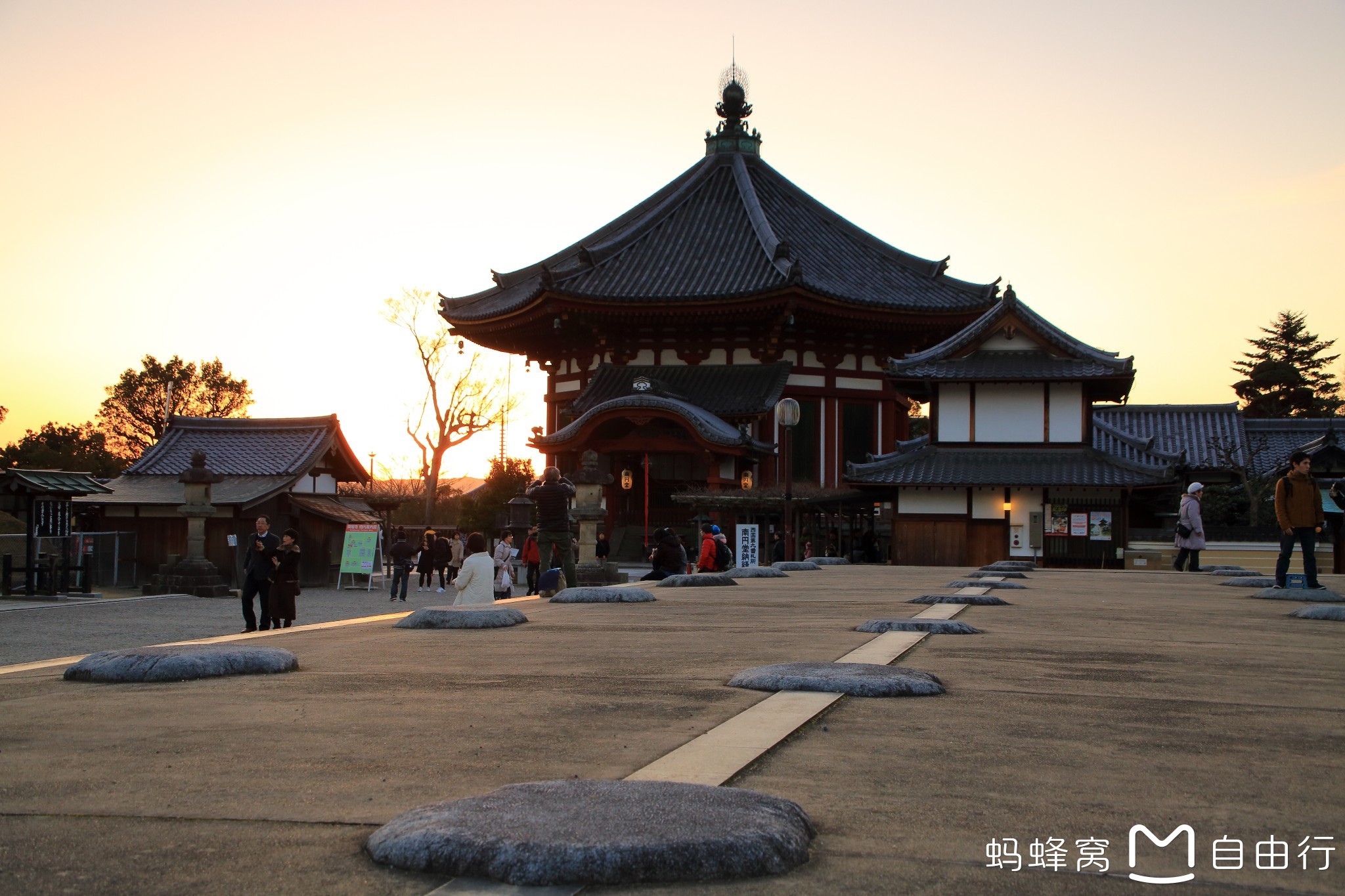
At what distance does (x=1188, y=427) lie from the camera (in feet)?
145

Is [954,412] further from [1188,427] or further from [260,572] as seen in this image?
[260,572]

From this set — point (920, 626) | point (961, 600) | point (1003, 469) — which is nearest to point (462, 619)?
point (920, 626)

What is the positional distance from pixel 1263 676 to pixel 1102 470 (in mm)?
24676

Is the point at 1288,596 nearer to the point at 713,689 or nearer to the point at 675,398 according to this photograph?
the point at 713,689

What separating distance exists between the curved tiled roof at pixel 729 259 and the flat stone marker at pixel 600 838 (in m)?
33.6

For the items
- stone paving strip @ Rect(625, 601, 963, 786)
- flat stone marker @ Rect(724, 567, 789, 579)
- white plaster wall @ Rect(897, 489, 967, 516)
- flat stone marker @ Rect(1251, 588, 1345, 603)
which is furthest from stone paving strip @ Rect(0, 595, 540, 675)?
white plaster wall @ Rect(897, 489, 967, 516)

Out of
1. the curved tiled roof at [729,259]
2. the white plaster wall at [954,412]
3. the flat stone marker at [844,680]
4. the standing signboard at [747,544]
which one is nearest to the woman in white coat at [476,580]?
the flat stone marker at [844,680]

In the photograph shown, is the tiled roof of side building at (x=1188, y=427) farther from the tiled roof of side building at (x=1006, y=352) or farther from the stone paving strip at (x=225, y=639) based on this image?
the stone paving strip at (x=225, y=639)

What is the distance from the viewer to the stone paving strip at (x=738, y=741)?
4.32 metres

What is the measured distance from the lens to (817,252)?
4366 centimetres

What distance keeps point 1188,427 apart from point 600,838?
4522 cm

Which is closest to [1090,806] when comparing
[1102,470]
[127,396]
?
[1102,470]

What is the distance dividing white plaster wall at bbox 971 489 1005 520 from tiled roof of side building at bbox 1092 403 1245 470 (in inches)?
425

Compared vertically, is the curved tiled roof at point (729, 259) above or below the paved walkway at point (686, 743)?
above
